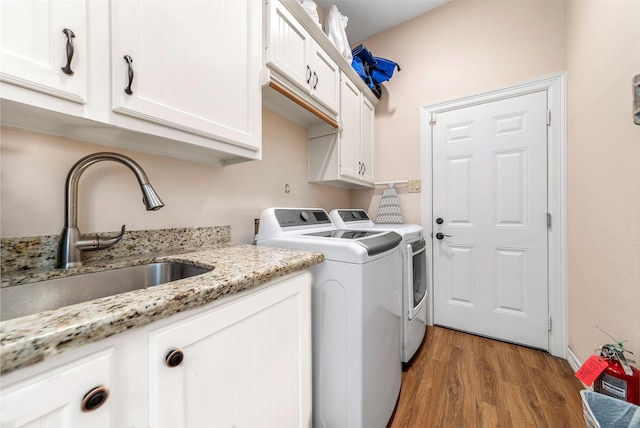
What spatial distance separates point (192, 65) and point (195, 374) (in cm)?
102

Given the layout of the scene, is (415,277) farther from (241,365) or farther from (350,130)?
(241,365)

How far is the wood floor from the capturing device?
1.21m

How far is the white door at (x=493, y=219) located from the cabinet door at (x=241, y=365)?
1787mm

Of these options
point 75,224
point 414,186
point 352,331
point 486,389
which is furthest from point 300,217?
point 486,389

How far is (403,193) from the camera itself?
246 centimetres

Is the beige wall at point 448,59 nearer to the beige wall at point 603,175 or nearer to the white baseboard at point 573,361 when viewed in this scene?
the beige wall at point 603,175

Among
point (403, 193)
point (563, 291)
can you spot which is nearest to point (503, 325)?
point (563, 291)

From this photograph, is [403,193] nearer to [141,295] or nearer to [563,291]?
[563,291]

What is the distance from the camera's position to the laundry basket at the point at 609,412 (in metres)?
0.85

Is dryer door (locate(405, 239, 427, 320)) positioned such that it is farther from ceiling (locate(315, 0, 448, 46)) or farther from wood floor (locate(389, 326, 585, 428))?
ceiling (locate(315, 0, 448, 46))

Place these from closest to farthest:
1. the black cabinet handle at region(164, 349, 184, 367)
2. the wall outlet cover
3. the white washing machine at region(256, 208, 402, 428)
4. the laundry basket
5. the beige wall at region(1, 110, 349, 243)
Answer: the black cabinet handle at region(164, 349, 184, 367) → the beige wall at region(1, 110, 349, 243) → the laundry basket → the white washing machine at region(256, 208, 402, 428) → the wall outlet cover

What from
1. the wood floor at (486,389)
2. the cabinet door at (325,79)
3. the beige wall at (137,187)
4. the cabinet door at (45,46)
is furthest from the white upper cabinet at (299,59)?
the wood floor at (486,389)

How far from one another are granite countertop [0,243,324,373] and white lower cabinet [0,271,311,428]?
36mm

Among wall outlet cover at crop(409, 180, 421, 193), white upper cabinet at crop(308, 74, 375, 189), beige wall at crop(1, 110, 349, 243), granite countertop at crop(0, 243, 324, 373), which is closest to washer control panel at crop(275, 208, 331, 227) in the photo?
beige wall at crop(1, 110, 349, 243)
